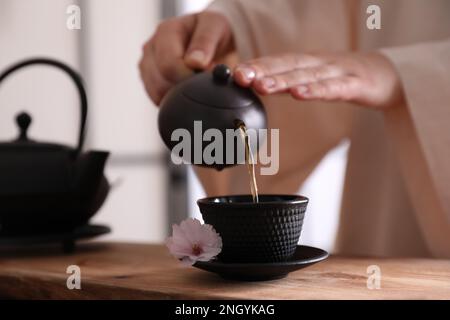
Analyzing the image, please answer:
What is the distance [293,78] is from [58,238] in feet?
1.55

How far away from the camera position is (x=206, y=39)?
1.04 meters

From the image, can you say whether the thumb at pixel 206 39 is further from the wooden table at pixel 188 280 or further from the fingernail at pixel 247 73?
the wooden table at pixel 188 280

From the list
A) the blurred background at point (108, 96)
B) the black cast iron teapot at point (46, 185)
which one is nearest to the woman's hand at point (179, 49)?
the black cast iron teapot at point (46, 185)

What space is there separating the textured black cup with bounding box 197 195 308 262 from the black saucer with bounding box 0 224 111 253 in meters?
0.38

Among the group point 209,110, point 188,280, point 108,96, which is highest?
point 108,96

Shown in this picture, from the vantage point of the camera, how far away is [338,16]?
1.33 meters

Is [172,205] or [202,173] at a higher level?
[202,173]

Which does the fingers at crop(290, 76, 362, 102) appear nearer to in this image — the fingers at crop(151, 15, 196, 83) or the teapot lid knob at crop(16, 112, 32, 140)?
the fingers at crop(151, 15, 196, 83)

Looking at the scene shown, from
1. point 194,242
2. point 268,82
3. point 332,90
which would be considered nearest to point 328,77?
point 332,90

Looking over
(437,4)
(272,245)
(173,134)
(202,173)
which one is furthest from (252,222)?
(437,4)

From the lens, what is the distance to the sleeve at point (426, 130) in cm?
96

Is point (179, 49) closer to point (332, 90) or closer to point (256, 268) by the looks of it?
point (332, 90)

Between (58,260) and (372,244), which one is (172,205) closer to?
(372,244)
